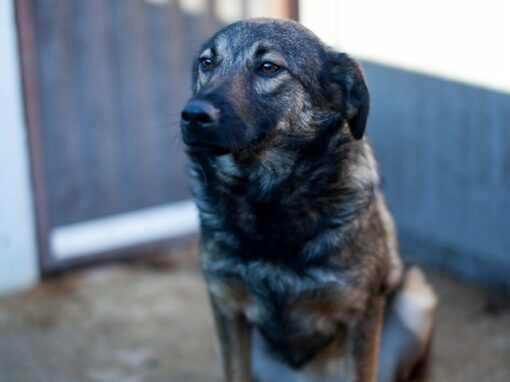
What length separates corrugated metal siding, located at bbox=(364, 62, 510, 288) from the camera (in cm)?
520

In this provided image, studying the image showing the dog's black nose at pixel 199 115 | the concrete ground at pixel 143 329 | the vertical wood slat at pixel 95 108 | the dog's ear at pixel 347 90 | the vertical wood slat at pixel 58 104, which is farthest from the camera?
the vertical wood slat at pixel 95 108

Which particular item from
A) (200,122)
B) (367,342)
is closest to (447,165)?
(367,342)

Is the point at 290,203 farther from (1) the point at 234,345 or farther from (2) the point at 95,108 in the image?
(2) the point at 95,108

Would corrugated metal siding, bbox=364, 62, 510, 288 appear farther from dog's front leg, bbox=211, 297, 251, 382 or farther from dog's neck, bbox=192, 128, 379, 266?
dog's front leg, bbox=211, 297, 251, 382

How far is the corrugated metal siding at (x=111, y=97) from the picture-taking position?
5.50 meters

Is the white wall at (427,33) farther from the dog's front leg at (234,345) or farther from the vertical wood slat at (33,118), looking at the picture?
the dog's front leg at (234,345)

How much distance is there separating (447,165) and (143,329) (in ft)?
6.37

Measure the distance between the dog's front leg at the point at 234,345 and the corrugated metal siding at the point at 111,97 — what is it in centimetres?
187

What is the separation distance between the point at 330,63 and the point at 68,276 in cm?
266

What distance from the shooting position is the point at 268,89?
3.42 m

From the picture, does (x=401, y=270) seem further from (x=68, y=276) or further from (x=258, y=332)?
(x=68, y=276)

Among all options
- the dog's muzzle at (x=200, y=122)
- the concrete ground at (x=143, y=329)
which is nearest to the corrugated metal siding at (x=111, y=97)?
the concrete ground at (x=143, y=329)

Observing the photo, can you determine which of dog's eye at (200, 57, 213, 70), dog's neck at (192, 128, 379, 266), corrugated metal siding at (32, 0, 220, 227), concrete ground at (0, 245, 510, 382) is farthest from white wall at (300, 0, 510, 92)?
dog's eye at (200, 57, 213, 70)

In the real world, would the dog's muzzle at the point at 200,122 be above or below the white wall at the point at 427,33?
above
